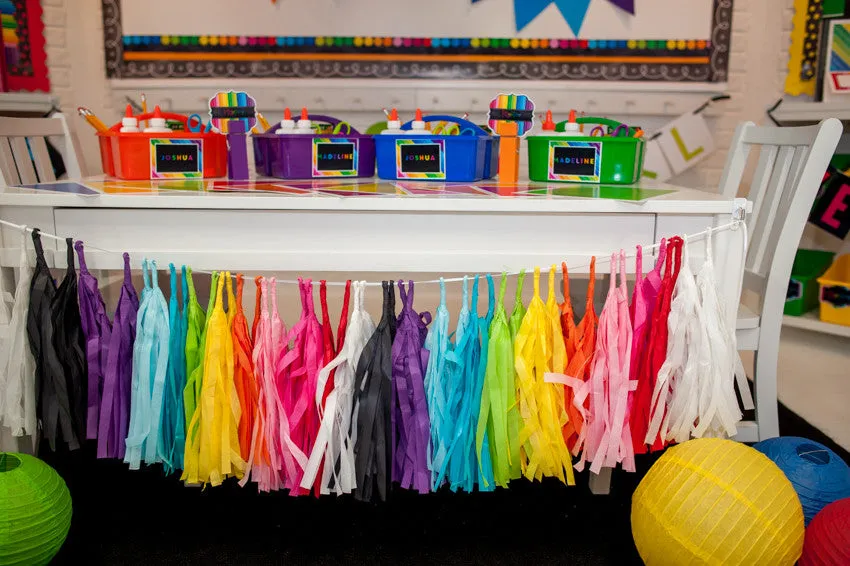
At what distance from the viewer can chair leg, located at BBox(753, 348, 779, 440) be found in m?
1.80

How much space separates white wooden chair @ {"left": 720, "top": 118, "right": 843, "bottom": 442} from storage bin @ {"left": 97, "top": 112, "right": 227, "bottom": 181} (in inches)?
52.9

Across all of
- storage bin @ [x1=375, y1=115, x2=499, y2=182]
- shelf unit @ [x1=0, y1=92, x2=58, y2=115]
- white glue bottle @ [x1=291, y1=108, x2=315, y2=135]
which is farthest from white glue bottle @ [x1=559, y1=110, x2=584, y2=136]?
shelf unit @ [x1=0, y1=92, x2=58, y2=115]

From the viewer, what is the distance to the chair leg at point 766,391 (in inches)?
70.9

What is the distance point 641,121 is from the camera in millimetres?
3277

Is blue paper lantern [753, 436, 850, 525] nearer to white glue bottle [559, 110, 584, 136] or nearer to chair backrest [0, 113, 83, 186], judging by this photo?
white glue bottle [559, 110, 584, 136]

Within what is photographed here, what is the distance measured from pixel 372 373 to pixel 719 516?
0.65 meters

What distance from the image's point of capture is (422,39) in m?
3.17

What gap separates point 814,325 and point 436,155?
1930 mm

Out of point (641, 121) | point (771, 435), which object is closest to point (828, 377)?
point (771, 435)

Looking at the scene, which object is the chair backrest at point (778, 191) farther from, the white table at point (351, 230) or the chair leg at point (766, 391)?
the white table at point (351, 230)

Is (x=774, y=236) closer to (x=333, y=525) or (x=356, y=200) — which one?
(x=356, y=200)

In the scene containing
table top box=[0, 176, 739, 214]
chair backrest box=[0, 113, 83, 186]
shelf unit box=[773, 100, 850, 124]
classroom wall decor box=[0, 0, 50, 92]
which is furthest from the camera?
classroom wall decor box=[0, 0, 50, 92]

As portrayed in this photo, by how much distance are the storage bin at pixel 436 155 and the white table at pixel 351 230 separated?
0.96ft

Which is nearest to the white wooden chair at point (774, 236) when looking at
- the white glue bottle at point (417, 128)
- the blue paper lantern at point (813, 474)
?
the blue paper lantern at point (813, 474)
